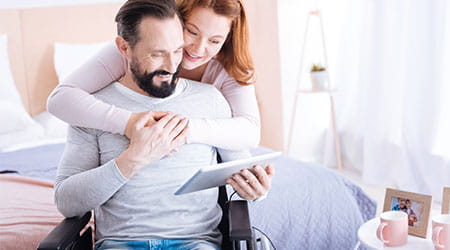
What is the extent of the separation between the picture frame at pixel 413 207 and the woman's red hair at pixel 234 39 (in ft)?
2.07

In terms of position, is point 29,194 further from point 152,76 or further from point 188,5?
point 188,5

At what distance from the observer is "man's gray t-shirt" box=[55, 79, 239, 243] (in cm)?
143

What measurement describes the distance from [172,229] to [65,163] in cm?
35

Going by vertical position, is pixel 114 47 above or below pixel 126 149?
above

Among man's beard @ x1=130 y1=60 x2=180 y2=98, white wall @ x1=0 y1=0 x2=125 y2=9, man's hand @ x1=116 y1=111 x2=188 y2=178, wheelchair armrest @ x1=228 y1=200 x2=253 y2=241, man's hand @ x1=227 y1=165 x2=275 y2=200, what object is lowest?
wheelchair armrest @ x1=228 y1=200 x2=253 y2=241

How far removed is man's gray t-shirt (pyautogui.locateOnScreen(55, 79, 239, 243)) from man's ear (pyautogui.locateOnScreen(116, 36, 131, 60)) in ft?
0.34

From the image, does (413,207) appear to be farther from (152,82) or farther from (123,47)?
(123,47)

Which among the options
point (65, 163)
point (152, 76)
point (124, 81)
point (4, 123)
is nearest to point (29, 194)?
point (65, 163)

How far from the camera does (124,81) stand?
5.25 ft

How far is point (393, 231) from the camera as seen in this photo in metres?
1.60

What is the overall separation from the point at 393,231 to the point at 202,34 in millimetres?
821

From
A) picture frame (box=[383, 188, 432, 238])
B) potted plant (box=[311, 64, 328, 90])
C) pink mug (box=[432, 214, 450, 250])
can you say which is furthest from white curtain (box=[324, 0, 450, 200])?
pink mug (box=[432, 214, 450, 250])

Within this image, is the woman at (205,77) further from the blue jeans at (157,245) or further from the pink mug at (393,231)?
the pink mug at (393,231)

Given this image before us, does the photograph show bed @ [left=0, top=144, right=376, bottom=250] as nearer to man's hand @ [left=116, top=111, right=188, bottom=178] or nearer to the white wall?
man's hand @ [left=116, top=111, right=188, bottom=178]
